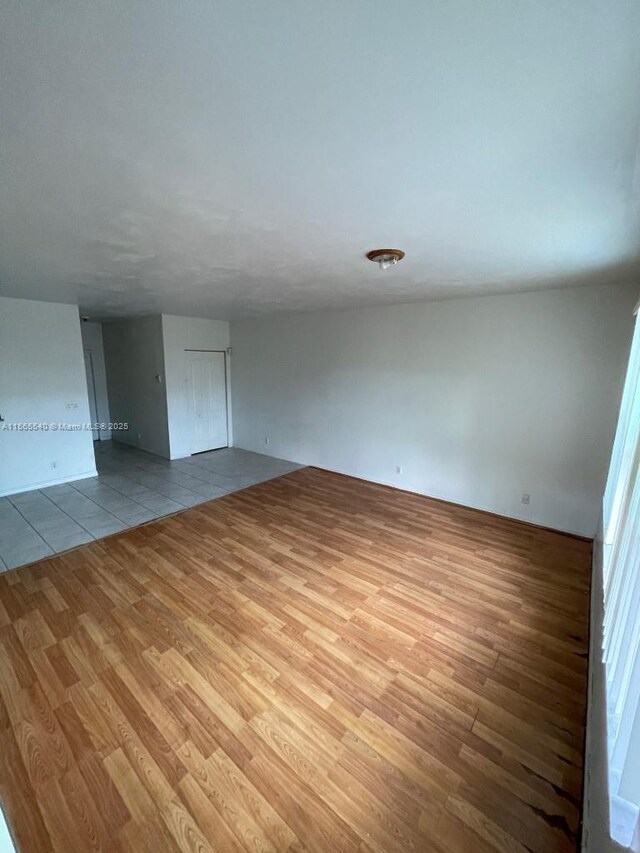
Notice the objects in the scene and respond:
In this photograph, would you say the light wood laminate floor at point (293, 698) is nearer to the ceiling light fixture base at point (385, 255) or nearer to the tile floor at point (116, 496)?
the tile floor at point (116, 496)

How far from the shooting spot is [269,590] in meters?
2.56

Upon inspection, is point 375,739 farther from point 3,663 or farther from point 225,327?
point 225,327

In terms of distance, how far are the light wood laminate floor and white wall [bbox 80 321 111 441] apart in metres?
4.91

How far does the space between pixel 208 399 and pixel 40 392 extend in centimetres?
247

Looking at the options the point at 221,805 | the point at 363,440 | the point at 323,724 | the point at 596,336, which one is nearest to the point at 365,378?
the point at 363,440

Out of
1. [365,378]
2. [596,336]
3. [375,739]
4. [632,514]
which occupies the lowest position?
[375,739]

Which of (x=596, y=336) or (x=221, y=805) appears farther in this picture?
(x=596, y=336)

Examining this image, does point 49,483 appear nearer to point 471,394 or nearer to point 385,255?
point 385,255

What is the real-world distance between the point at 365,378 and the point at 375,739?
3.86 meters

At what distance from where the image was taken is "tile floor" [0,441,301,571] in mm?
3248

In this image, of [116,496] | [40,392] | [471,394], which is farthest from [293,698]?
[40,392]

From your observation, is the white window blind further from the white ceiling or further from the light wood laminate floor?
the white ceiling

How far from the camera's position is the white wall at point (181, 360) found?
17.9 feet

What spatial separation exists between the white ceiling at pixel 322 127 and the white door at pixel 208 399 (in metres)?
3.76
